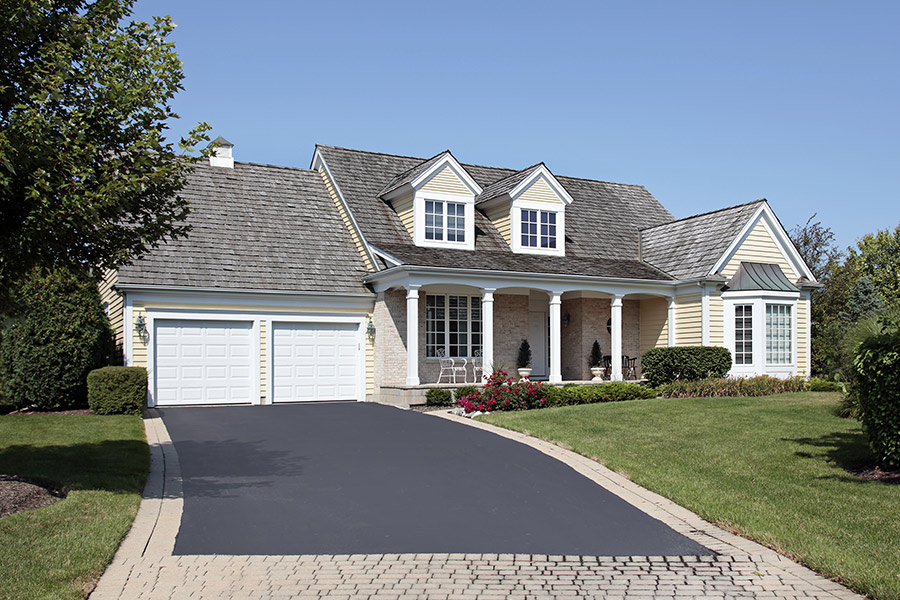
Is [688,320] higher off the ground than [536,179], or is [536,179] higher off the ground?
[536,179]

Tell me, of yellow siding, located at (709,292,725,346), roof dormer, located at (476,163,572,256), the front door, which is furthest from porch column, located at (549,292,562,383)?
yellow siding, located at (709,292,725,346)

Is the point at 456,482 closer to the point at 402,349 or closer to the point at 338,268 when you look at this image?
the point at 402,349

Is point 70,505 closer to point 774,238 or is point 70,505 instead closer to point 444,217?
point 444,217

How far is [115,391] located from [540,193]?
13.4 m

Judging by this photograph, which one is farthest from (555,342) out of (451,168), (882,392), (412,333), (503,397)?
(882,392)

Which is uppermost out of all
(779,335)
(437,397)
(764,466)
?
(779,335)

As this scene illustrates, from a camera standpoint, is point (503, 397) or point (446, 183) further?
point (446, 183)

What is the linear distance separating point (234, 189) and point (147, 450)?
12440mm

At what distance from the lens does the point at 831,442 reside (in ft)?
40.0

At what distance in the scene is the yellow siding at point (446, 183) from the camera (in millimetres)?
22438

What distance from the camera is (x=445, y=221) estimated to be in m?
22.8

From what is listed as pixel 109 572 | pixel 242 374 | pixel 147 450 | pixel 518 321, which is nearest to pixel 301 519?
pixel 109 572

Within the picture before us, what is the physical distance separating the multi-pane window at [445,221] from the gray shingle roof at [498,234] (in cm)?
68

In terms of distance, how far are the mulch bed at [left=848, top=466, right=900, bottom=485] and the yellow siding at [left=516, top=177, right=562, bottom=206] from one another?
14820 mm
